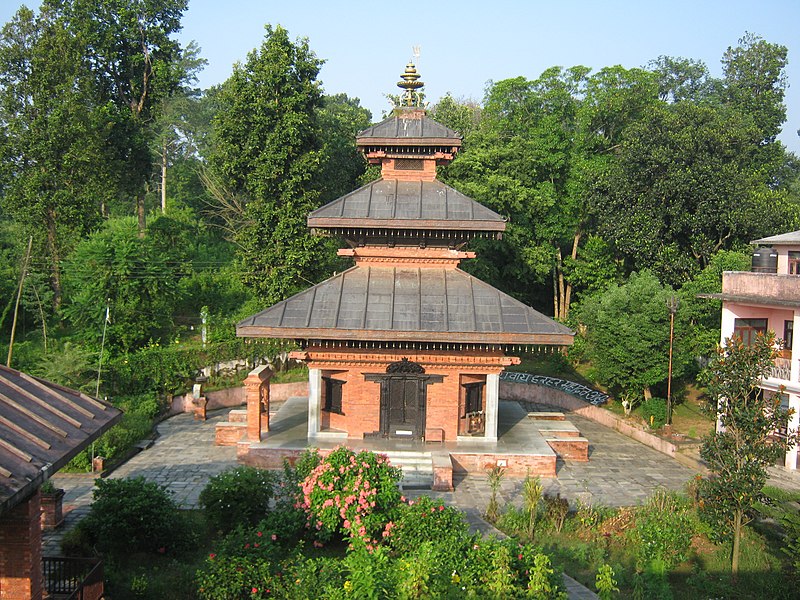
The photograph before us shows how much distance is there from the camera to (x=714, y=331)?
24906mm

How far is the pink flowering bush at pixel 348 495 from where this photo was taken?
11.7 m

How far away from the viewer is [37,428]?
908 cm

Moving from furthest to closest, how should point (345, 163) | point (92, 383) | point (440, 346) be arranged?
point (345, 163) → point (92, 383) → point (440, 346)

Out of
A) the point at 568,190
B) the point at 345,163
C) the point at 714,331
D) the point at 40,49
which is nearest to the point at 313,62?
the point at 345,163

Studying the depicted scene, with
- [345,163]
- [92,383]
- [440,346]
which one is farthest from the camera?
[345,163]

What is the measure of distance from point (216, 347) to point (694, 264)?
20009mm

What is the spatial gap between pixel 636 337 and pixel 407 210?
9951 millimetres

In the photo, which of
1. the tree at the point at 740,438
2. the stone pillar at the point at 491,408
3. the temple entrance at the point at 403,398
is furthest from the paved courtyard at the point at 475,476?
the tree at the point at 740,438

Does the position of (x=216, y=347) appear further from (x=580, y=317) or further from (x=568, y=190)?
(x=568, y=190)

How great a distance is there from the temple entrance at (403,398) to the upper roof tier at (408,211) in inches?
151

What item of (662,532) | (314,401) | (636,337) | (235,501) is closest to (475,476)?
(314,401)

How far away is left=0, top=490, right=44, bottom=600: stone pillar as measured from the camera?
28.8 feet

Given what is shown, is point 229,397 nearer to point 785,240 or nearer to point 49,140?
point 49,140

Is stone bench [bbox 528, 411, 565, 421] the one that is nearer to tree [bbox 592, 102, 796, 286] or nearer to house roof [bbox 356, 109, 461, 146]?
house roof [bbox 356, 109, 461, 146]
